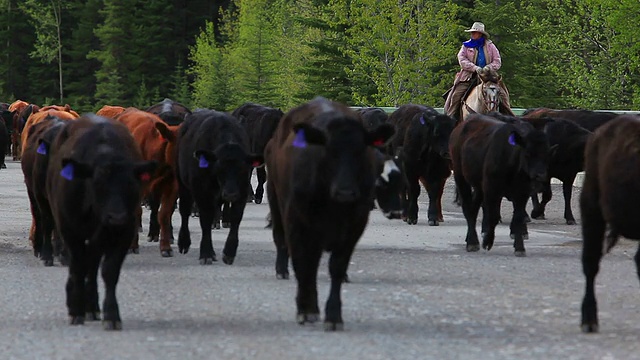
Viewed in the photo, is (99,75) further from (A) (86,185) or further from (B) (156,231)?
(A) (86,185)

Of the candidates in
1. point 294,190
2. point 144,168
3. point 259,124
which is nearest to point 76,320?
point 144,168

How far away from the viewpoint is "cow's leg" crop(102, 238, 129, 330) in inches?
473

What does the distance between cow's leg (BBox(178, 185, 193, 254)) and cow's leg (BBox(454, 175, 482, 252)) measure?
3138mm

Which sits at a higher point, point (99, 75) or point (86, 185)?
point (86, 185)

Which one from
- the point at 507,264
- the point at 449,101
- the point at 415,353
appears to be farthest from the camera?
the point at 449,101

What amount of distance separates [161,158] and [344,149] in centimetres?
736

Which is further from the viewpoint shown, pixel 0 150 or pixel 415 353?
pixel 0 150

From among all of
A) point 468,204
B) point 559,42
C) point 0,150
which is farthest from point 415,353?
point 559,42

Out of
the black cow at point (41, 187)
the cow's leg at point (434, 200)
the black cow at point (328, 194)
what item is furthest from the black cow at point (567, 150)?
the black cow at point (328, 194)

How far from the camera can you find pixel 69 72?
122125mm

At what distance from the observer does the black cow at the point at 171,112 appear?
67.9 ft

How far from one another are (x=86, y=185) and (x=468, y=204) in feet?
26.2

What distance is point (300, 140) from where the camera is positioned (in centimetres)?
1220

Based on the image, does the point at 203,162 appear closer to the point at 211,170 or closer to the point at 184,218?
the point at 211,170
